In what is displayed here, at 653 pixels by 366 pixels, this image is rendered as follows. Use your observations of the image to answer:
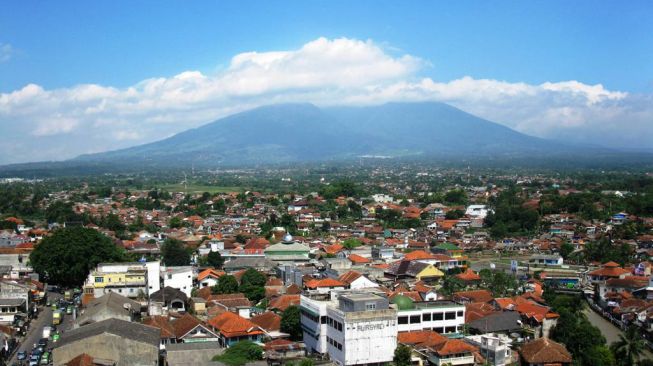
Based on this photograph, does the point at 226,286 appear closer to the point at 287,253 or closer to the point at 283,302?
the point at 283,302

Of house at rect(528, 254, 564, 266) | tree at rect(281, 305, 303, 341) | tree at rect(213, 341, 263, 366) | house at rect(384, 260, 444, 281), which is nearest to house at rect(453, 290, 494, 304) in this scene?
house at rect(384, 260, 444, 281)

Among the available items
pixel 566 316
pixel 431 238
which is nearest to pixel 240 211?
pixel 431 238

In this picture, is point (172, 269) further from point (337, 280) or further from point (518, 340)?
point (518, 340)

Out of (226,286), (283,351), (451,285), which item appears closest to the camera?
(283,351)

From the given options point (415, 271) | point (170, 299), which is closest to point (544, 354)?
point (415, 271)

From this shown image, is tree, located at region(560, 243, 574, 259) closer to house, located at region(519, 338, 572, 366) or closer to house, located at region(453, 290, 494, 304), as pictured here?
house, located at region(453, 290, 494, 304)
